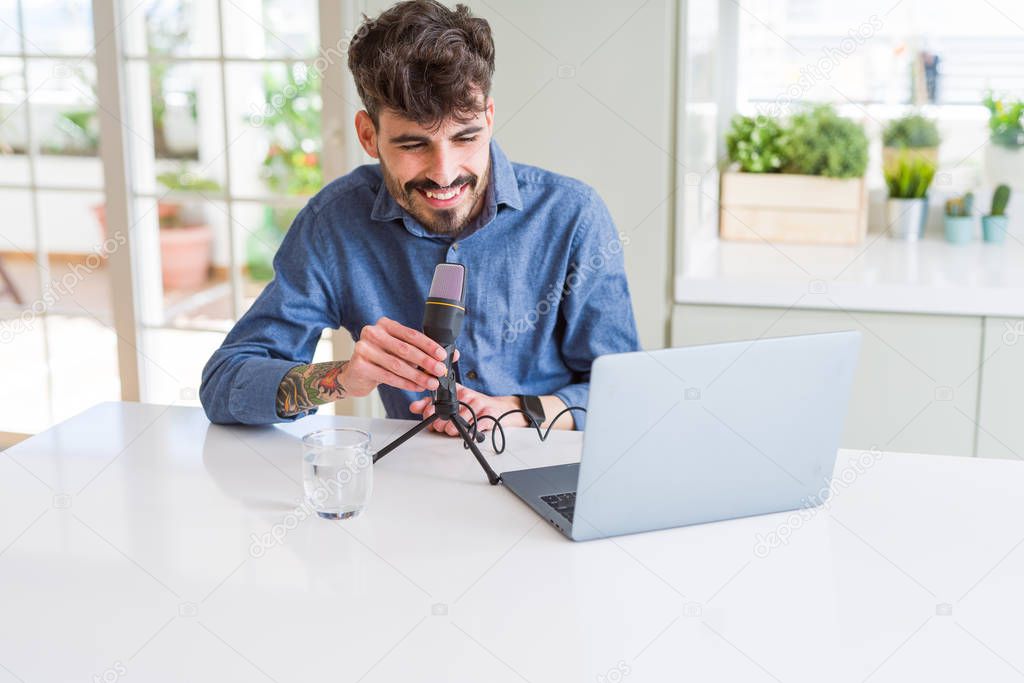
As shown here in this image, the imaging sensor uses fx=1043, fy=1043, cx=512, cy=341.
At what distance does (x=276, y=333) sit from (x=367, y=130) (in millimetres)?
373

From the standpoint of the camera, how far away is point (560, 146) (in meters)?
2.49

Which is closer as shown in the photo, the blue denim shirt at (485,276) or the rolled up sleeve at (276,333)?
the rolled up sleeve at (276,333)

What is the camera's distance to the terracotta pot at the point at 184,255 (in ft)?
23.3

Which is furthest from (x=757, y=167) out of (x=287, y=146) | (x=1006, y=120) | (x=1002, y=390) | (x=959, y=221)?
(x=287, y=146)

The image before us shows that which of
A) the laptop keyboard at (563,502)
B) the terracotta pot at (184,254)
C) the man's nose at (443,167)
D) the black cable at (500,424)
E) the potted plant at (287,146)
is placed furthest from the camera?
the terracotta pot at (184,254)

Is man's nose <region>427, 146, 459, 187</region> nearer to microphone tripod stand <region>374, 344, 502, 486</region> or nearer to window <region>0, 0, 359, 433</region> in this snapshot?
microphone tripod stand <region>374, 344, 502, 486</region>

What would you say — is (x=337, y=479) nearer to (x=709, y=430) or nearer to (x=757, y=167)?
(x=709, y=430)

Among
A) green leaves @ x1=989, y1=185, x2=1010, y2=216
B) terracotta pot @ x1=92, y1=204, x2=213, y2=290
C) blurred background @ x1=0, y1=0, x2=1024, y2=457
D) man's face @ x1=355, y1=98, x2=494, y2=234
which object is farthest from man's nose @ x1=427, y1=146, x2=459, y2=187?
terracotta pot @ x1=92, y1=204, x2=213, y2=290

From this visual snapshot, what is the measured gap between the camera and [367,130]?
1738 mm

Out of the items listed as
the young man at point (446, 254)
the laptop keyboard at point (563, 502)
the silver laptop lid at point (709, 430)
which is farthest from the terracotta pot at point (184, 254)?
the silver laptop lid at point (709, 430)

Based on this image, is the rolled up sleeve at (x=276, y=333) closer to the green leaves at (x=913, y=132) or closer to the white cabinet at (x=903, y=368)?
the white cabinet at (x=903, y=368)

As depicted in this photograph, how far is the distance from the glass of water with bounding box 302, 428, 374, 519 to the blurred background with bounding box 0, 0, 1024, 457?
1303mm

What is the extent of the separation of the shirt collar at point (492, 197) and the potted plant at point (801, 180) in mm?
1152

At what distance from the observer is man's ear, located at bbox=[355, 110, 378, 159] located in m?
1.72
